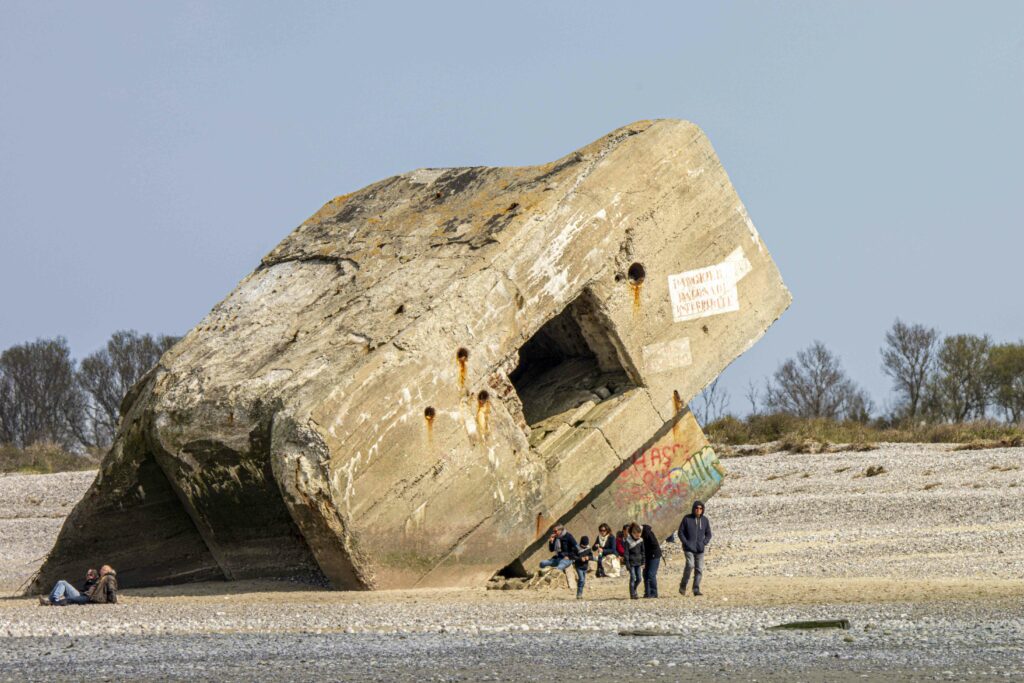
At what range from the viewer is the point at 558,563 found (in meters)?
A: 11.9

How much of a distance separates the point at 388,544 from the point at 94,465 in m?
20.0

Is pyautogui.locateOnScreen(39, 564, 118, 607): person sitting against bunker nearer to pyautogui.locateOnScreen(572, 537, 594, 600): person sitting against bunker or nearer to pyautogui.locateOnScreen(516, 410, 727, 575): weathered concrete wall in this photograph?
pyautogui.locateOnScreen(572, 537, 594, 600): person sitting against bunker

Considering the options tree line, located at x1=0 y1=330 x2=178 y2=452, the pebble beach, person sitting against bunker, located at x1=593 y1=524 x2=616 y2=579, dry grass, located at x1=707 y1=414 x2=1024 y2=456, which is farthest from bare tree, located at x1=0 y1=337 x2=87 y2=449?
person sitting against bunker, located at x1=593 y1=524 x2=616 y2=579

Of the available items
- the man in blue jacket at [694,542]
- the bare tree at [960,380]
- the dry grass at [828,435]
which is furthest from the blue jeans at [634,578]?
the bare tree at [960,380]

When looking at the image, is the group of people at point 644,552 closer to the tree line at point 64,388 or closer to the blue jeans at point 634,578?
the blue jeans at point 634,578

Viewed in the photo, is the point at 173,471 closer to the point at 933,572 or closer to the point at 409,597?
the point at 409,597

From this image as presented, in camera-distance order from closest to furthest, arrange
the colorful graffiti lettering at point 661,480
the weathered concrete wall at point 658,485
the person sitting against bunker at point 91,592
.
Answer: the person sitting against bunker at point 91,592, the weathered concrete wall at point 658,485, the colorful graffiti lettering at point 661,480

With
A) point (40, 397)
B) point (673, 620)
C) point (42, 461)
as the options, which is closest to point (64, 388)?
point (40, 397)

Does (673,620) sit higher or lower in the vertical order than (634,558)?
→ lower

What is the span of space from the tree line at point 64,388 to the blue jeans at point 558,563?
3001 cm

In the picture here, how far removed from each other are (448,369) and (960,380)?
2841cm

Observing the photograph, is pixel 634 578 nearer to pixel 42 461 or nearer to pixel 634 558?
pixel 634 558

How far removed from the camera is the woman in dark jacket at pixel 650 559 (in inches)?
442

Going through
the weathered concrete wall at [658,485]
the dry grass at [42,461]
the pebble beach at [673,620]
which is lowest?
the pebble beach at [673,620]
